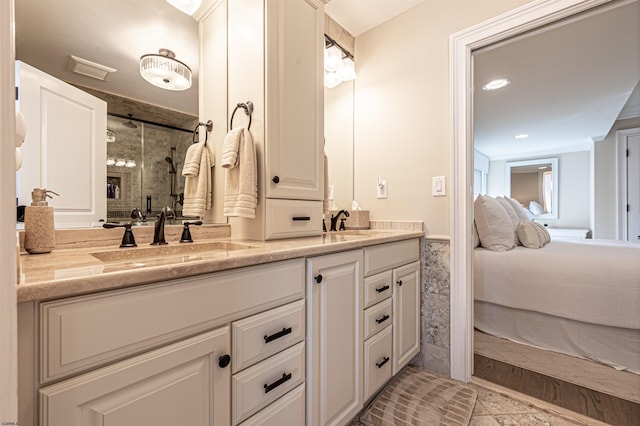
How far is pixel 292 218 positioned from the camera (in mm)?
1384

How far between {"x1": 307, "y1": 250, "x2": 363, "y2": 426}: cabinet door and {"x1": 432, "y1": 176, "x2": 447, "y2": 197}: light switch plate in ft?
2.67

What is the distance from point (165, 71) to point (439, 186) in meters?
1.64

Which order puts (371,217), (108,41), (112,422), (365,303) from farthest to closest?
(371,217)
(365,303)
(108,41)
(112,422)

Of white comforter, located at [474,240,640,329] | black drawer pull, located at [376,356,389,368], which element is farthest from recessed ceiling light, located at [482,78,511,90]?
black drawer pull, located at [376,356,389,368]

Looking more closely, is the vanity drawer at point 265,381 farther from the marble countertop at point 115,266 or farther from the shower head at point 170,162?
the shower head at point 170,162

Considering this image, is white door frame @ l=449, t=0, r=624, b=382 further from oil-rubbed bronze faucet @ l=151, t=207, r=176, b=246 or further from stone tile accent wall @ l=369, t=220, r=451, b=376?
oil-rubbed bronze faucet @ l=151, t=207, r=176, b=246

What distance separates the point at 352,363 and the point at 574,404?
1264mm

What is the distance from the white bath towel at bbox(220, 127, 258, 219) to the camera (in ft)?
4.01

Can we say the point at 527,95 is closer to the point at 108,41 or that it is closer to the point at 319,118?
the point at 319,118

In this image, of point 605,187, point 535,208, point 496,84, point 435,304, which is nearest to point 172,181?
point 435,304

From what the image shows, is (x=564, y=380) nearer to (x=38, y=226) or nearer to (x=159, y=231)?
(x=159, y=231)

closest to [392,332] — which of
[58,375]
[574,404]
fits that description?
[574,404]

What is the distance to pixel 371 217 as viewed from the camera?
2.10m

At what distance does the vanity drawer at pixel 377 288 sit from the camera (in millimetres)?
1304
